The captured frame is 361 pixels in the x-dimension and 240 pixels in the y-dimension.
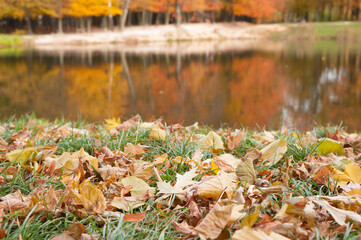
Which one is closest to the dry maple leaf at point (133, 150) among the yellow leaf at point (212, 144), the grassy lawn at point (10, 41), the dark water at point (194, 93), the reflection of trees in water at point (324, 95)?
the yellow leaf at point (212, 144)

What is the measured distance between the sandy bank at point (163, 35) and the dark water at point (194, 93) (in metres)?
13.9

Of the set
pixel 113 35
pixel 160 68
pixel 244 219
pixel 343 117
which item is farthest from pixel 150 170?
pixel 113 35

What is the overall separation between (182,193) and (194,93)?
208 inches

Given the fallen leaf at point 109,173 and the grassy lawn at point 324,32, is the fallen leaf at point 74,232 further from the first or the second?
the grassy lawn at point 324,32

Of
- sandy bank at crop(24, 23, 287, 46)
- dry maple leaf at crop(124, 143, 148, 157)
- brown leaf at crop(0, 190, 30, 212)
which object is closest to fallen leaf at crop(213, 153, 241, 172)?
dry maple leaf at crop(124, 143, 148, 157)

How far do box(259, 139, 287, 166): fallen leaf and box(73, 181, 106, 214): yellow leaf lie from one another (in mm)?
727

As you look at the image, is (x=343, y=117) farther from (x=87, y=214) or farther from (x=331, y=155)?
(x=87, y=214)

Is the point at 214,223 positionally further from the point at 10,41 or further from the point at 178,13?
the point at 178,13

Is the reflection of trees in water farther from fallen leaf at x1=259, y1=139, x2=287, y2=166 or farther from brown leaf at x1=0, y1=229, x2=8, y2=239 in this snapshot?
brown leaf at x1=0, y1=229, x2=8, y2=239

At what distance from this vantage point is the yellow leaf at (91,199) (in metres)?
1.09

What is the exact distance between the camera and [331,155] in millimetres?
1596

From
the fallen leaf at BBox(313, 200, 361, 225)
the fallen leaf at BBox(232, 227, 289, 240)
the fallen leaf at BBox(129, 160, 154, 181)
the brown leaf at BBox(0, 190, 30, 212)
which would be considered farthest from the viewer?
the fallen leaf at BBox(129, 160, 154, 181)

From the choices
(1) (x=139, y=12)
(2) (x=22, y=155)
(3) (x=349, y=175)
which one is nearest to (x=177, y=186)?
(3) (x=349, y=175)

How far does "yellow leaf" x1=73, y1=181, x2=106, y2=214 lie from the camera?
1.09 meters
